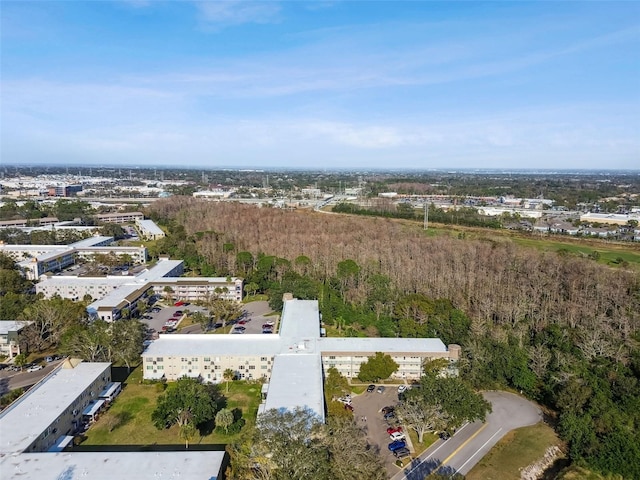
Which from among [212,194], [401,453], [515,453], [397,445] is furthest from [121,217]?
[515,453]

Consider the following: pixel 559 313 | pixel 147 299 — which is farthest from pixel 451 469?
pixel 147 299

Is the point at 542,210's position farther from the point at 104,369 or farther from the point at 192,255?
the point at 104,369

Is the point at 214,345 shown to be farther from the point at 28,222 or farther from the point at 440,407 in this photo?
the point at 28,222

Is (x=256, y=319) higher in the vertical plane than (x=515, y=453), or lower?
higher

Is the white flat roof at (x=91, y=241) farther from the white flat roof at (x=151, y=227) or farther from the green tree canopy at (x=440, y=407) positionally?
the green tree canopy at (x=440, y=407)

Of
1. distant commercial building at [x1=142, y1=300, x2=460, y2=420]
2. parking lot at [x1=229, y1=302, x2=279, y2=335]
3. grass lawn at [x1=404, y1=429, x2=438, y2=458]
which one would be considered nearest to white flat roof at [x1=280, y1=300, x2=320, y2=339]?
distant commercial building at [x1=142, y1=300, x2=460, y2=420]

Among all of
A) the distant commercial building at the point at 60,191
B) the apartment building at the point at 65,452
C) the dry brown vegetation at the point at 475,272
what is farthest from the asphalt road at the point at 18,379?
the distant commercial building at the point at 60,191
